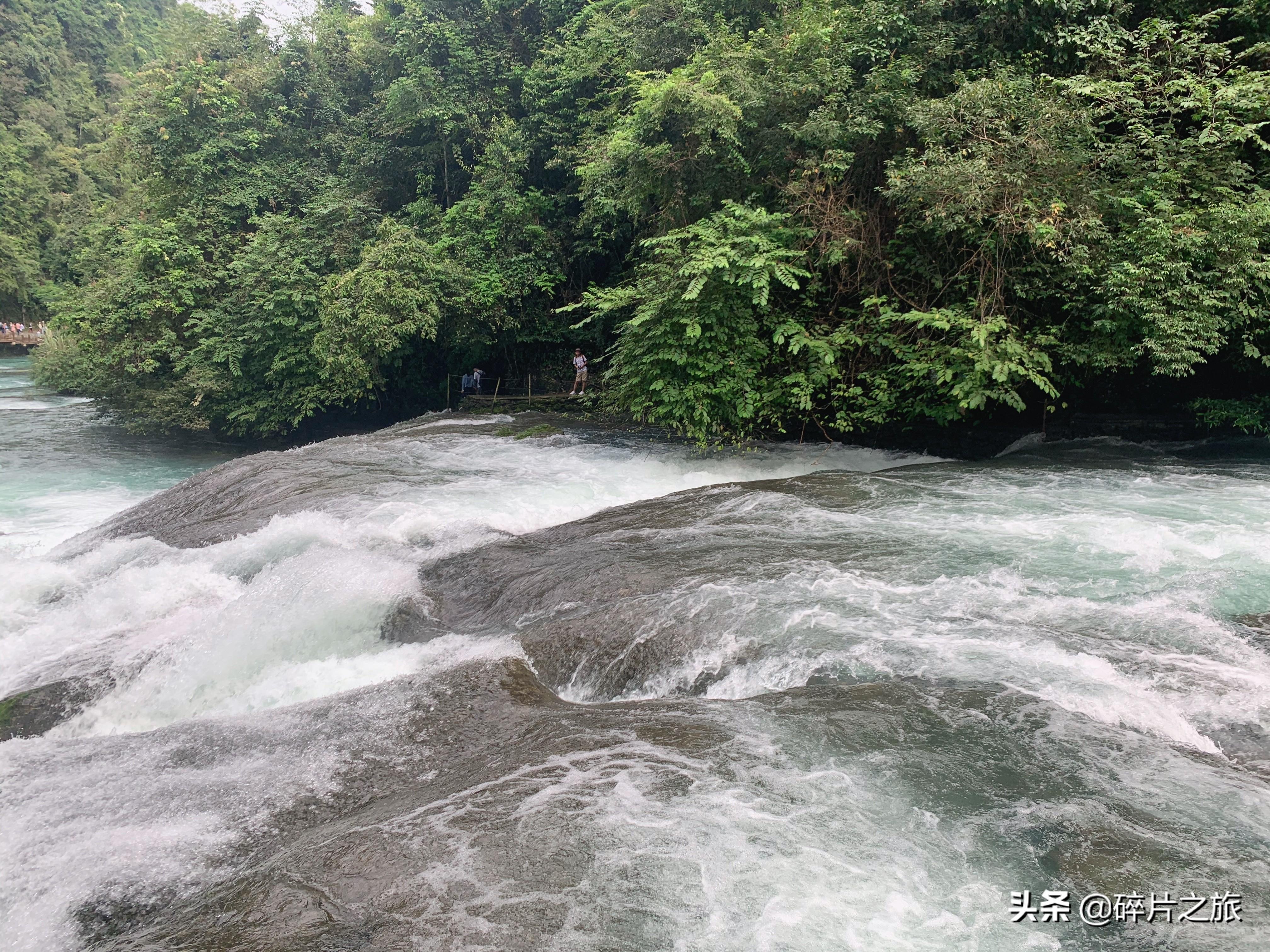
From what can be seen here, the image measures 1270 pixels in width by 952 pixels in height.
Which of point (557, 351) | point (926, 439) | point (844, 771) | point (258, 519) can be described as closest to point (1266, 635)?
point (844, 771)

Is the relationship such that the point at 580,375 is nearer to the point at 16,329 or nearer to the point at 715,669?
the point at 715,669

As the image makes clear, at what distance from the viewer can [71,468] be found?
16609mm

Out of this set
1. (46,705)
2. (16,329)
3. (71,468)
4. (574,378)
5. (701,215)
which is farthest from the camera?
(16,329)

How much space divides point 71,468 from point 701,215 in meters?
13.6

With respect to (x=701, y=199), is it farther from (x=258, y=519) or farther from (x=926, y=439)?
(x=258, y=519)

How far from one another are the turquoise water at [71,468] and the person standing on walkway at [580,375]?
7.88m

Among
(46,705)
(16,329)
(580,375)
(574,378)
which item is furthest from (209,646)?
(16,329)

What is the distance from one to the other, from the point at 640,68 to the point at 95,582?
1280 centimetres

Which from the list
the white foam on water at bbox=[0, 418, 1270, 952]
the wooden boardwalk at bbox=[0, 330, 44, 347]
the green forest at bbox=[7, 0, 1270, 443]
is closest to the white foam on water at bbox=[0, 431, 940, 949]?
the white foam on water at bbox=[0, 418, 1270, 952]

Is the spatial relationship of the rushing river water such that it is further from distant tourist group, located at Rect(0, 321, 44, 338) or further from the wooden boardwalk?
distant tourist group, located at Rect(0, 321, 44, 338)

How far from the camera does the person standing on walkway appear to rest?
17.0 m

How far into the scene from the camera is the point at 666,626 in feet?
17.8

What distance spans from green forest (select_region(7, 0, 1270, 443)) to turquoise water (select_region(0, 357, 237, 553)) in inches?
40.9

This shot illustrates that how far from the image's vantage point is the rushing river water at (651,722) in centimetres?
311
